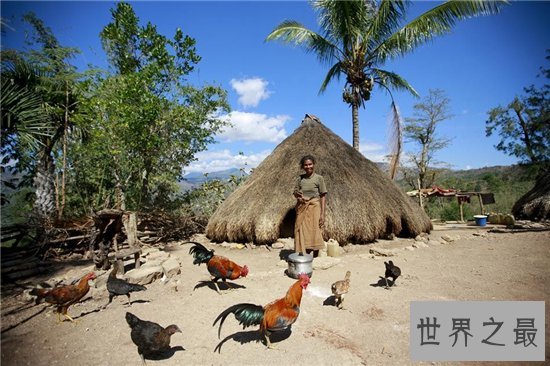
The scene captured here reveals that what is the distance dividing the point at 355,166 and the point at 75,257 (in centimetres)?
876

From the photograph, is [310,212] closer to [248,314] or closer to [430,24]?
[248,314]

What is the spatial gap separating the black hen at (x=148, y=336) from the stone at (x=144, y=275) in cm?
235

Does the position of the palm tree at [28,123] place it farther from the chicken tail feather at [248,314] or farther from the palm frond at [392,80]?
the palm frond at [392,80]

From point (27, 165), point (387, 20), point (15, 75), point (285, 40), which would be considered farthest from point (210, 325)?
point (387, 20)

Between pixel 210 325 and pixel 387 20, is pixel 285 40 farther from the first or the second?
pixel 210 325

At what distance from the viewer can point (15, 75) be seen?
665 centimetres

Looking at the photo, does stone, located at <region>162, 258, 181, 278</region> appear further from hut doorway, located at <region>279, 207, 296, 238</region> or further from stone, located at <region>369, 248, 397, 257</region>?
stone, located at <region>369, 248, 397, 257</region>

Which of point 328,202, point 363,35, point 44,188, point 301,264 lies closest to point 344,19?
point 363,35

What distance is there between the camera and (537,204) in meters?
13.0

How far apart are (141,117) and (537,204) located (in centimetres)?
1763

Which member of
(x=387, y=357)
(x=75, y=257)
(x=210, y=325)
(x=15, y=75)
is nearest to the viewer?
(x=387, y=357)

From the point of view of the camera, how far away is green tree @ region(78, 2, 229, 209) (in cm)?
875

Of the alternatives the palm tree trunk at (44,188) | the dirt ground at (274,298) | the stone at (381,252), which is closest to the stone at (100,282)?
the dirt ground at (274,298)

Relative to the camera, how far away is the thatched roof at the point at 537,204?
41.5ft
